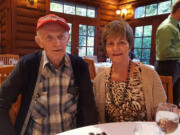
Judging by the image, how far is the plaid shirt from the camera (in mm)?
1062

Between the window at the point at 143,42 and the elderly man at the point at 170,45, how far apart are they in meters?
3.32

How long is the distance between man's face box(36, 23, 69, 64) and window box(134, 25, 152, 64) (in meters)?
4.76

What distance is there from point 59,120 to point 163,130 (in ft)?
2.11

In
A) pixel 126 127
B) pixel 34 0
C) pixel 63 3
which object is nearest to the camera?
pixel 126 127

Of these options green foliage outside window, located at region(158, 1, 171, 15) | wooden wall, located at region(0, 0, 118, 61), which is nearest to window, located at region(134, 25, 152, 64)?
green foliage outside window, located at region(158, 1, 171, 15)

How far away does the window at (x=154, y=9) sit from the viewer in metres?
4.84

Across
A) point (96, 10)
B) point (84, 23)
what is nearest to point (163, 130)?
point (84, 23)

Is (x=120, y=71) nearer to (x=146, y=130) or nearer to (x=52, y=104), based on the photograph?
(x=52, y=104)

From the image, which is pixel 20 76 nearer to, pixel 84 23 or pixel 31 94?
pixel 31 94

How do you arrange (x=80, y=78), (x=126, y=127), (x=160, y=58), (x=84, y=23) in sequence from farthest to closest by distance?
1. (x=84, y=23)
2. (x=160, y=58)
3. (x=80, y=78)
4. (x=126, y=127)

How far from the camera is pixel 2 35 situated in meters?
4.83

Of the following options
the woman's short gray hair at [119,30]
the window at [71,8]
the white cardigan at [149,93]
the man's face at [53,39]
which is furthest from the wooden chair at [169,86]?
the window at [71,8]

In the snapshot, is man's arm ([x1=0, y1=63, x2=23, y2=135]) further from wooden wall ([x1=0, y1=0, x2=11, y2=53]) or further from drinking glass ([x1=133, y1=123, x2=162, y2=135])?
wooden wall ([x1=0, y1=0, x2=11, y2=53])

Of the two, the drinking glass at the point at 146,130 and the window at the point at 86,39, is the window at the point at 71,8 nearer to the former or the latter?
the window at the point at 86,39
